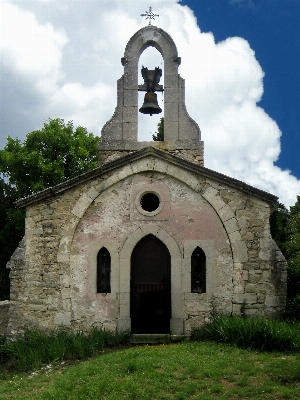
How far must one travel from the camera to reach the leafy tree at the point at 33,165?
23.9 metres

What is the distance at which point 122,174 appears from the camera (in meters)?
11.4

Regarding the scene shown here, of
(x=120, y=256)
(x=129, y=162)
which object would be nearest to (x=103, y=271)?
(x=120, y=256)

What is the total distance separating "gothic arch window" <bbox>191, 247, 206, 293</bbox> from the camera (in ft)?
36.4

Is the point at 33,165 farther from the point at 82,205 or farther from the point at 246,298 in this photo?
the point at 246,298

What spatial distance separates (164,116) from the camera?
12.0 m

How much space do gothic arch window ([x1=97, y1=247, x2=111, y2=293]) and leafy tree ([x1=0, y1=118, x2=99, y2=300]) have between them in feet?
41.3

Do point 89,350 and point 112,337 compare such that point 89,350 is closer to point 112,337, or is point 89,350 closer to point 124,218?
point 112,337

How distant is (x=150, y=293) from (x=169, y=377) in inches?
138

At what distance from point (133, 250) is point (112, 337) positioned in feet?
6.26

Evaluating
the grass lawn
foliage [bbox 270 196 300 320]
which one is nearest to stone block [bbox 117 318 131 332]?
the grass lawn

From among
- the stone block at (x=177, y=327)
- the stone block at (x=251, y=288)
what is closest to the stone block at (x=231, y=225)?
the stone block at (x=251, y=288)

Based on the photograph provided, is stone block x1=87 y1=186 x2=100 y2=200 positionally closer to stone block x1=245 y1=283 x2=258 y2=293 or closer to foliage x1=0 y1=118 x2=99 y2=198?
stone block x1=245 y1=283 x2=258 y2=293

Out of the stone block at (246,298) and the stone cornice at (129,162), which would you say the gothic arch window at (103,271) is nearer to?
the stone cornice at (129,162)

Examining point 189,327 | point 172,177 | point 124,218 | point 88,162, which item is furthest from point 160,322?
point 88,162
